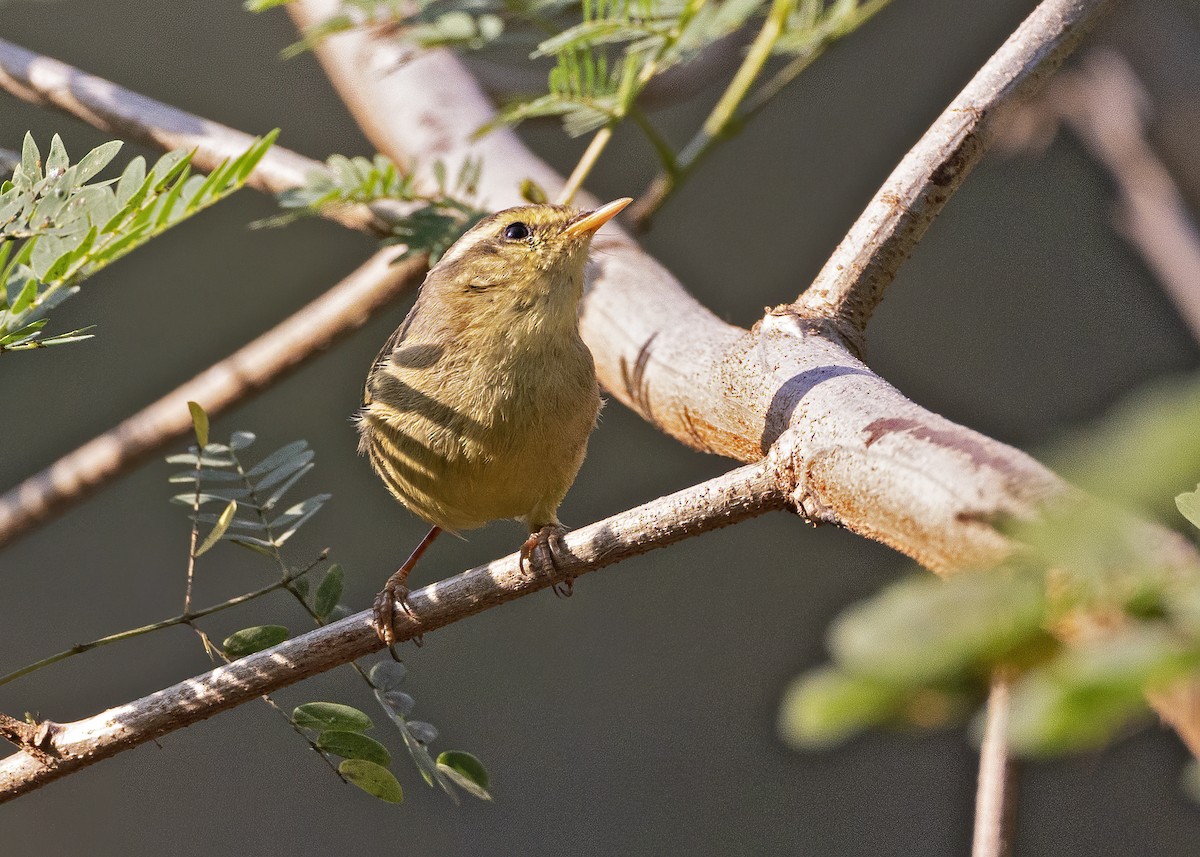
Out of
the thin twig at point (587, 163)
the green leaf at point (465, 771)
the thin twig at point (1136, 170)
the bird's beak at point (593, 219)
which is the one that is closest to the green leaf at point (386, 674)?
the green leaf at point (465, 771)

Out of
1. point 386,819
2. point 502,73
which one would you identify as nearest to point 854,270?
point 502,73

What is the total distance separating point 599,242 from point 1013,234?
3759mm

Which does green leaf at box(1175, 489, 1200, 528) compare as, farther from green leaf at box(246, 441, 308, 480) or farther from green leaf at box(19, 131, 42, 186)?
green leaf at box(246, 441, 308, 480)

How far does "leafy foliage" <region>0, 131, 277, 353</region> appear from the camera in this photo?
4.92 feet

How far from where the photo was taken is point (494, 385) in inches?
107

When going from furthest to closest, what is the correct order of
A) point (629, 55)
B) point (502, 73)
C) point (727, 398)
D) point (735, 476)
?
1. point (502, 73)
2. point (629, 55)
3. point (727, 398)
4. point (735, 476)

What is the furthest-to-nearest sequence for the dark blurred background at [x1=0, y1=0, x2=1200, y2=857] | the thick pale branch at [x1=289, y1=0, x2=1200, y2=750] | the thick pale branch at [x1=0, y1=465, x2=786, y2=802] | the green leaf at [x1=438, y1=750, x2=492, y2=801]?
the dark blurred background at [x1=0, y1=0, x2=1200, y2=857] → the green leaf at [x1=438, y1=750, x2=492, y2=801] → the thick pale branch at [x1=0, y1=465, x2=786, y2=802] → the thick pale branch at [x1=289, y1=0, x2=1200, y2=750]

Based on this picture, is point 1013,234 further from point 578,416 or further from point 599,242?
point 578,416

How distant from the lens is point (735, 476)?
1738 millimetres

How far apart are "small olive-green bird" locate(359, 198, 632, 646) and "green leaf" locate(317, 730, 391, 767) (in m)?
0.57

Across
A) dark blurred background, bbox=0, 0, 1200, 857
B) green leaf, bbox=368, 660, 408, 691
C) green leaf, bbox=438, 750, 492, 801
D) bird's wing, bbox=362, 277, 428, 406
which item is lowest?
dark blurred background, bbox=0, 0, 1200, 857

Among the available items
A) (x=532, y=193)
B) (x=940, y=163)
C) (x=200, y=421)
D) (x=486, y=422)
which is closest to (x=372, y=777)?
(x=200, y=421)

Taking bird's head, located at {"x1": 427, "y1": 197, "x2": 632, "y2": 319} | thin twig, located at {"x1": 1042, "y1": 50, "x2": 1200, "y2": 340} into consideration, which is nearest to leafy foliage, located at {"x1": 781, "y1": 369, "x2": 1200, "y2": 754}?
thin twig, located at {"x1": 1042, "y1": 50, "x2": 1200, "y2": 340}

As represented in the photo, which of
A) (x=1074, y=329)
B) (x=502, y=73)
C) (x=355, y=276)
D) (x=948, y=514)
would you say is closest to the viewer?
(x=948, y=514)
